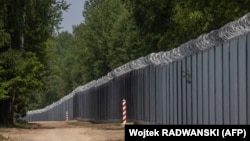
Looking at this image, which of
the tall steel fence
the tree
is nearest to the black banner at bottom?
the tall steel fence

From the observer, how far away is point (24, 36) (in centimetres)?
3738

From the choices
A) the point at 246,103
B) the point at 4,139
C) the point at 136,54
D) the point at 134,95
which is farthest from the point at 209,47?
the point at 136,54

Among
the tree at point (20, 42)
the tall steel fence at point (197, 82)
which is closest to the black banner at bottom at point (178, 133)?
the tall steel fence at point (197, 82)

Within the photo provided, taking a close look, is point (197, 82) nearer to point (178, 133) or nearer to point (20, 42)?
point (178, 133)

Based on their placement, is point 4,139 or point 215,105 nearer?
point 215,105

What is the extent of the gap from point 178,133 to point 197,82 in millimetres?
9725

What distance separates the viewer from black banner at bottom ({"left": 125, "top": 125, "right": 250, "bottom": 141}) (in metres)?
9.78

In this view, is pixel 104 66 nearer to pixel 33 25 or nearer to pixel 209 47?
pixel 33 25

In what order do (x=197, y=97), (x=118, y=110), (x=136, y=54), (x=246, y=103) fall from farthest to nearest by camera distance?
1. (x=136, y=54)
2. (x=118, y=110)
3. (x=197, y=97)
4. (x=246, y=103)

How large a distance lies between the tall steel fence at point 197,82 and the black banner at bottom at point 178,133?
5436mm

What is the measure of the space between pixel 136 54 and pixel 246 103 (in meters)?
63.7

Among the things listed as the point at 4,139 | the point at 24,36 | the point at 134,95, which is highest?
the point at 24,36

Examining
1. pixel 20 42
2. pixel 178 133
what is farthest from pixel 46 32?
pixel 178 133

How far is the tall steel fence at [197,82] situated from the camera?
15781mm
